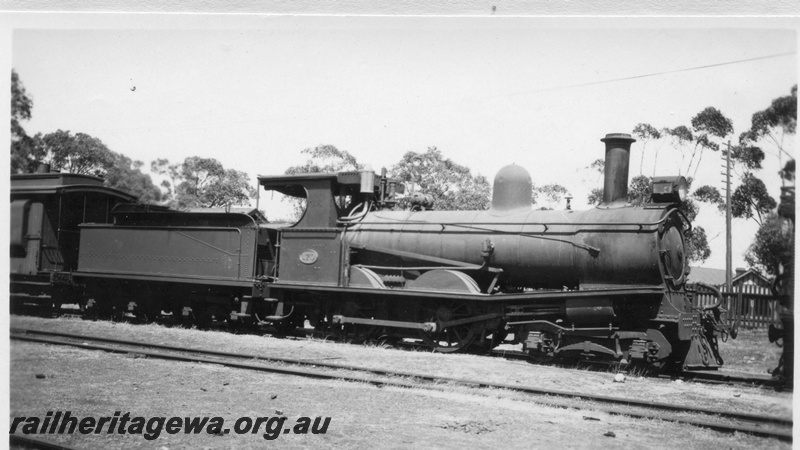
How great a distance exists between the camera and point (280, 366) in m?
9.32

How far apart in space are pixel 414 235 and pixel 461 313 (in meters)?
1.66

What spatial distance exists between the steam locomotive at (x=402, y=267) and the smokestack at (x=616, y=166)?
23mm

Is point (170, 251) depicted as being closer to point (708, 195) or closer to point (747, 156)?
point (747, 156)

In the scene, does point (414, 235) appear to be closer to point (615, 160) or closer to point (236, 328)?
point (615, 160)

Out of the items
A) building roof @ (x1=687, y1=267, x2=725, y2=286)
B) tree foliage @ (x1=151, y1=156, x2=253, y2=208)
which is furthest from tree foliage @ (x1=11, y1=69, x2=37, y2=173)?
building roof @ (x1=687, y1=267, x2=725, y2=286)

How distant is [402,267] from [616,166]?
408 cm

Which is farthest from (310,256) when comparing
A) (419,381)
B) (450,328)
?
(419,381)

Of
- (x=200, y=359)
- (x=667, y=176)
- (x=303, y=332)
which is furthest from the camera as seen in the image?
(x=303, y=332)

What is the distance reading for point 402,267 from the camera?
37.7 ft

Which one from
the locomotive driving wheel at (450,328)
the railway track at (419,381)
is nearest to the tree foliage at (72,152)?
the railway track at (419,381)

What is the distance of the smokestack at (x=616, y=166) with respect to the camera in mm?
9773

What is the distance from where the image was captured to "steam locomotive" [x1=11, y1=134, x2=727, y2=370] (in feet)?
31.1

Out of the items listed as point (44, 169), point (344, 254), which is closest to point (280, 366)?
point (344, 254)

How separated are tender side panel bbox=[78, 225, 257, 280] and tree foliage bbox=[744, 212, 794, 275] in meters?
8.72
